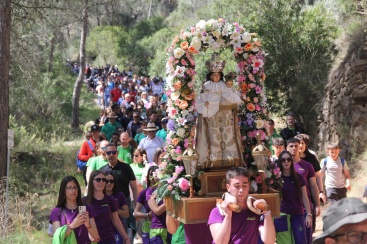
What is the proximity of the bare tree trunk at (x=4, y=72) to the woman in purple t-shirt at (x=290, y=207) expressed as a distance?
7929mm

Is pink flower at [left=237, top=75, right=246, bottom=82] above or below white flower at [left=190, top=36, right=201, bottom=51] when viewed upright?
below

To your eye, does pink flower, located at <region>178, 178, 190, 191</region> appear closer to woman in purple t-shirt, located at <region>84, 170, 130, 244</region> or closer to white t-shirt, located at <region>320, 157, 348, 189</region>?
woman in purple t-shirt, located at <region>84, 170, 130, 244</region>

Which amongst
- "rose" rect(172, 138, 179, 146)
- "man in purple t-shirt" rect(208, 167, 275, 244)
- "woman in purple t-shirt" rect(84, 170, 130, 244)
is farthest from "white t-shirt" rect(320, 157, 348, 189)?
"man in purple t-shirt" rect(208, 167, 275, 244)

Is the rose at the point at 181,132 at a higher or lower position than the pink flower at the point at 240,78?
lower

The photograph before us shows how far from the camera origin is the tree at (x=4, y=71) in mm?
15227

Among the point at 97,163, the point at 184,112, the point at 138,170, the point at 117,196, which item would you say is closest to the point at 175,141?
the point at 184,112

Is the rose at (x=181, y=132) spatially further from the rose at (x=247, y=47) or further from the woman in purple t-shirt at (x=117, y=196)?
the rose at (x=247, y=47)

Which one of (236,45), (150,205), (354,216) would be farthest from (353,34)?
(354,216)

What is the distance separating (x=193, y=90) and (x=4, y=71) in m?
7.19

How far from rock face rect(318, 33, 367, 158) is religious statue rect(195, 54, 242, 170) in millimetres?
7305

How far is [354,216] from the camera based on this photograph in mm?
3484

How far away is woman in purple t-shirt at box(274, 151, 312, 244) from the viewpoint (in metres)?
9.79

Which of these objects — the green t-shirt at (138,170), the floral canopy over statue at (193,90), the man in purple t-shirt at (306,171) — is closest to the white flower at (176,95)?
the floral canopy over statue at (193,90)

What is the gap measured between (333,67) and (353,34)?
1336 mm
